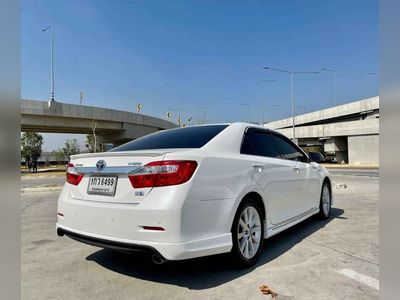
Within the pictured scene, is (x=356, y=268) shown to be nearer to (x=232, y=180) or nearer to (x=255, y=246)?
(x=255, y=246)

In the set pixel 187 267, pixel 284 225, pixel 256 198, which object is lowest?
pixel 187 267

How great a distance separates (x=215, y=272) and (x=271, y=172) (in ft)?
4.57

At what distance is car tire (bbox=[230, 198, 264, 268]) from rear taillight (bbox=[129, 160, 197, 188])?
78cm

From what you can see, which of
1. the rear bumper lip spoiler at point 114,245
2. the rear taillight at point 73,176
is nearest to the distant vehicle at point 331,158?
the rear taillight at point 73,176

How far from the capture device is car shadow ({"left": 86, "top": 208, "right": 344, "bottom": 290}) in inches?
125

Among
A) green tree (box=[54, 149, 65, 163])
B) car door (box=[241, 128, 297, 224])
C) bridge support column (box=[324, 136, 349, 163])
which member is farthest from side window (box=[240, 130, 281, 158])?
green tree (box=[54, 149, 65, 163])

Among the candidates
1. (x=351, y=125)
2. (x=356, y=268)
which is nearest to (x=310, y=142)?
(x=351, y=125)

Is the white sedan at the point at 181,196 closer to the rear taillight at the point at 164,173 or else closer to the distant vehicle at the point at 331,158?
the rear taillight at the point at 164,173

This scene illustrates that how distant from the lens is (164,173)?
2.89m

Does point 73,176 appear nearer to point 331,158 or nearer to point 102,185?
point 102,185

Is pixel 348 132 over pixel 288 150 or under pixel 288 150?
over

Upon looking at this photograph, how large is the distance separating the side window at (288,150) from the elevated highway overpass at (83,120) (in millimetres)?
26391

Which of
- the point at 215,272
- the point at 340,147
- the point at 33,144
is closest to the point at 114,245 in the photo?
the point at 215,272

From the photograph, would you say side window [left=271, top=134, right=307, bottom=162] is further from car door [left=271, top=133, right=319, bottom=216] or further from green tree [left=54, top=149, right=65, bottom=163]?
green tree [left=54, top=149, right=65, bottom=163]
